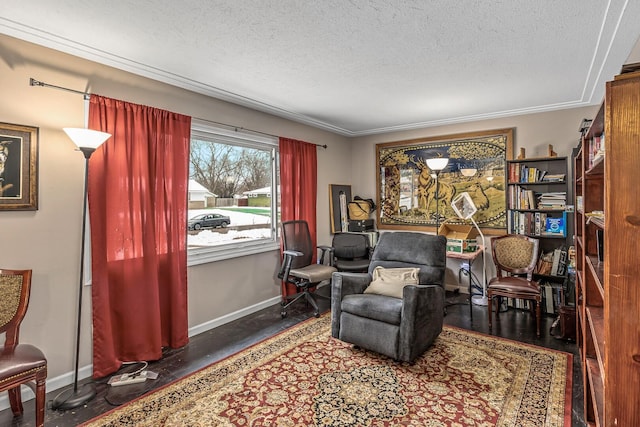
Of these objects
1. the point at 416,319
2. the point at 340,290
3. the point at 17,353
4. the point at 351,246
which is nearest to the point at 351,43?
the point at 340,290

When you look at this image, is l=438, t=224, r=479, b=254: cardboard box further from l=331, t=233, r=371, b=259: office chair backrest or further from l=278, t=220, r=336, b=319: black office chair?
l=278, t=220, r=336, b=319: black office chair

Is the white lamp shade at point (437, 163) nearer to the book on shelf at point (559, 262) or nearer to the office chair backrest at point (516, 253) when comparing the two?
the office chair backrest at point (516, 253)

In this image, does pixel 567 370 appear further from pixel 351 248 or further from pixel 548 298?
pixel 351 248

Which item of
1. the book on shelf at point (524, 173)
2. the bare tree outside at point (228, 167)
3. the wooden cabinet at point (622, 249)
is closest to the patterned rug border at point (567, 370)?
the wooden cabinet at point (622, 249)

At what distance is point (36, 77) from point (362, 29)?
2.21 meters

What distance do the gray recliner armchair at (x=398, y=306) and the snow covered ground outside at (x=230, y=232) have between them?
1.43m

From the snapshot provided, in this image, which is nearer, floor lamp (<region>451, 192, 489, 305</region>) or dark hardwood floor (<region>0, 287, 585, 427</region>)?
dark hardwood floor (<region>0, 287, 585, 427</region>)

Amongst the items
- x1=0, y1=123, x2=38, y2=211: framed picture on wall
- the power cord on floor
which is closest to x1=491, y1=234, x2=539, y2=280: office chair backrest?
the power cord on floor

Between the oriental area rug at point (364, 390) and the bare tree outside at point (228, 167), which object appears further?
the bare tree outside at point (228, 167)

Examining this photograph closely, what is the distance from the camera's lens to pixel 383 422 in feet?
6.52

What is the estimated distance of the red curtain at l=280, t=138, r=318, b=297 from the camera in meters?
4.26

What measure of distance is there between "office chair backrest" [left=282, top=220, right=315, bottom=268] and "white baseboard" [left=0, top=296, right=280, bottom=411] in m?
0.60

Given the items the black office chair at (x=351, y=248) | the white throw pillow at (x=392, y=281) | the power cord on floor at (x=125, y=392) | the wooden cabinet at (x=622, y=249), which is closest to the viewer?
the wooden cabinet at (x=622, y=249)

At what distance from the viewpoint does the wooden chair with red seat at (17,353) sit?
5.91ft
